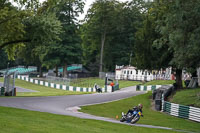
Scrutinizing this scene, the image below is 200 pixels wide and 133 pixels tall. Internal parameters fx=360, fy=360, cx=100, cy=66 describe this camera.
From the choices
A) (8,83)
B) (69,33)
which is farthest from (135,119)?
(69,33)

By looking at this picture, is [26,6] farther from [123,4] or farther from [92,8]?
[123,4]

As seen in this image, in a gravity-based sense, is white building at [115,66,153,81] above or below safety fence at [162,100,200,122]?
above

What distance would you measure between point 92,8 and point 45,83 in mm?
23670

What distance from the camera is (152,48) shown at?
36.3 m

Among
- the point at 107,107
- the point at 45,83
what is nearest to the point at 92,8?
the point at 45,83

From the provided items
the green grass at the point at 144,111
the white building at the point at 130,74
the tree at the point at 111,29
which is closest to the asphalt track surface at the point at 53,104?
the green grass at the point at 144,111

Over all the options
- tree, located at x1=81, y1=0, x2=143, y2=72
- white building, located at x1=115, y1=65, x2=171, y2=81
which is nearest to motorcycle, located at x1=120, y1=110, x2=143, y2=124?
white building, located at x1=115, y1=65, x2=171, y2=81

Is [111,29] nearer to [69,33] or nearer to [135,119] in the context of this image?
[69,33]

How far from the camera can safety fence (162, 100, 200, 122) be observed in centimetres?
2459

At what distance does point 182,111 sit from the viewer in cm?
2627

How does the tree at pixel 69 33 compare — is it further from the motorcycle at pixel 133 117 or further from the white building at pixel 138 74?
the motorcycle at pixel 133 117

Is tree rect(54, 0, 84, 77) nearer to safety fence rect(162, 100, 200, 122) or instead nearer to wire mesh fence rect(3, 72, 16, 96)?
wire mesh fence rect(3, 72, 16, 96)

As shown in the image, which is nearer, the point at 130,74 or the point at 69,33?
the point at 130,74

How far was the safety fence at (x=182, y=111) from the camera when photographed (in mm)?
24594
